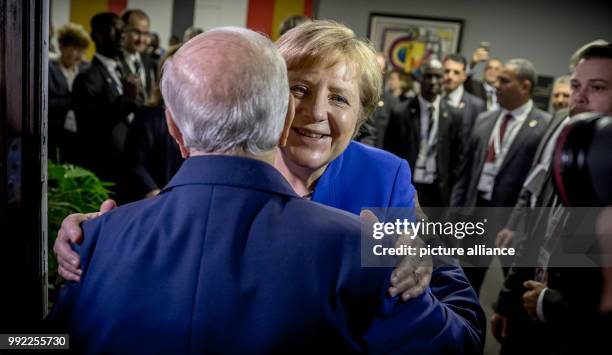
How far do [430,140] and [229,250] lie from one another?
3225 millimetres

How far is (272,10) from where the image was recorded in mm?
8211

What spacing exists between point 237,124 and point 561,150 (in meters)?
0.42

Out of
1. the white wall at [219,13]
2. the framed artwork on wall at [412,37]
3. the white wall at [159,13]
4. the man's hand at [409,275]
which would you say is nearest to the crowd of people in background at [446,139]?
the man's hand at [409,275]

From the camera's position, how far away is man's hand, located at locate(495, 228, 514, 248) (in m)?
2.69

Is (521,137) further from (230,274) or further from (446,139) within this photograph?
(230,274)

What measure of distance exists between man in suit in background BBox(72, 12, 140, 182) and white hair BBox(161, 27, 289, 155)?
2218 millimetres

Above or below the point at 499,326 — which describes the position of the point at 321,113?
above

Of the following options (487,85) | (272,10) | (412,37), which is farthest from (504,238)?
(272,10)

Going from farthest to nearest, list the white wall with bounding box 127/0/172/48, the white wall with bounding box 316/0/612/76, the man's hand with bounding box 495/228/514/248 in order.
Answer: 1. the white wall with bounding box 127/0/172/48
2. the white wall with bounding box 316/0/612/76
3. the man's hand with bounding box 495/228/514/248

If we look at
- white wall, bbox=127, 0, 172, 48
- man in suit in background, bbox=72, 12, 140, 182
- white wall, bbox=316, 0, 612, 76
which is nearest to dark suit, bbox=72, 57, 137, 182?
man in suit in background, bbox=72, 12, 140, 182

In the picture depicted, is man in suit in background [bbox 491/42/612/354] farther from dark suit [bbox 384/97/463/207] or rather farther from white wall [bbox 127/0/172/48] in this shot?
white wall [bbox 127/0/172/48]

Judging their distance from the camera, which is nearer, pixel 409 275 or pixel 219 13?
pixel 409 275

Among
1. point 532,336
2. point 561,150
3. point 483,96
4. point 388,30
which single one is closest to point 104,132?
point 532,336

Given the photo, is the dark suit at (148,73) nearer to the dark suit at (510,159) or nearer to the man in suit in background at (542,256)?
the dark suit at (510,159)
